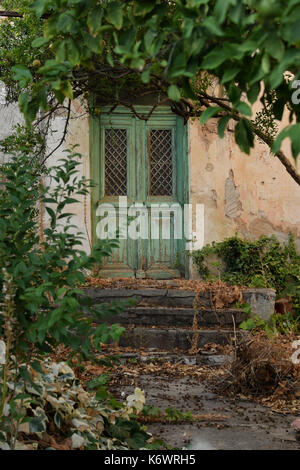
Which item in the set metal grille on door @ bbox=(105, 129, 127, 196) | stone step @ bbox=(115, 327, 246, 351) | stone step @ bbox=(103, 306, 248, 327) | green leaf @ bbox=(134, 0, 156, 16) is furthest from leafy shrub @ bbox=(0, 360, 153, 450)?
metal grille on door @ bbox=(105, 129, 127, 196)

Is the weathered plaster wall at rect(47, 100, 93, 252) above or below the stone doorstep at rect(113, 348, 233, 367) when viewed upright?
above

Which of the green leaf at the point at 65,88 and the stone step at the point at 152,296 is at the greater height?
the green leaf at the point at 65,88

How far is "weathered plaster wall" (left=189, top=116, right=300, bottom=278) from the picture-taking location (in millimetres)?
7789

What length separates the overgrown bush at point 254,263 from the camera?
7.45 m

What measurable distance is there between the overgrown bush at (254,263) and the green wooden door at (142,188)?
47 centimetres

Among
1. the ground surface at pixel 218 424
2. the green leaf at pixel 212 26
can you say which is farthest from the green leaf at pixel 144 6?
the ground surface at pixel 218 424

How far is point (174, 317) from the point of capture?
6.46 meters

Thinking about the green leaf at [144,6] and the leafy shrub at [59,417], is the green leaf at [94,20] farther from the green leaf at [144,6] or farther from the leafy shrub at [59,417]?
the leafy shrub at [59,417]

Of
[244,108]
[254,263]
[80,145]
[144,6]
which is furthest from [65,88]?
[254,263]

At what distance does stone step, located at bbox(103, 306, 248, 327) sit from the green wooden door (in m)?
1.46

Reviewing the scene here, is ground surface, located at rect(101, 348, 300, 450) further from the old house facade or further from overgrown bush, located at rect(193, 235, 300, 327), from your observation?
the old house facade

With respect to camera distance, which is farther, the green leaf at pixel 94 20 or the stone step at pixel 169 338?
the stone step at pixel 169 338
